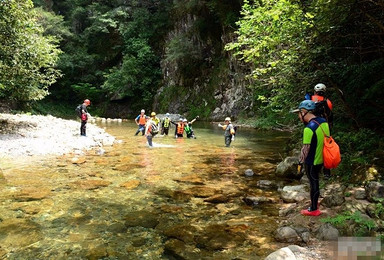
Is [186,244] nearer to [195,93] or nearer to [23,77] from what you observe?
[23,77]

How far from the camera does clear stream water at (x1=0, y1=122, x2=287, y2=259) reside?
416cm

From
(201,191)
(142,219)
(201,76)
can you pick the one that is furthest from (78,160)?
(201,76)

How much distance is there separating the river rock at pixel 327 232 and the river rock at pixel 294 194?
5.05 ft

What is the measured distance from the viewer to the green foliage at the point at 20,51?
12633 millimetres

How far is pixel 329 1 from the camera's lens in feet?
20.4

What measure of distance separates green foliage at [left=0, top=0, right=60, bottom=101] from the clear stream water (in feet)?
20.0

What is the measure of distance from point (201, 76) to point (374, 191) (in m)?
28.7

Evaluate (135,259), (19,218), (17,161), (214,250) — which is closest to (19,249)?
(19,218)

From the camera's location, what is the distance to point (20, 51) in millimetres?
13258

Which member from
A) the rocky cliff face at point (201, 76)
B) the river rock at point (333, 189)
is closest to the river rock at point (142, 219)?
the river rock at point (333, 189)

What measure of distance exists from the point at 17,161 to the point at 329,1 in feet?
31.4

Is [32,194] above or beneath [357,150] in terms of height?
beneath

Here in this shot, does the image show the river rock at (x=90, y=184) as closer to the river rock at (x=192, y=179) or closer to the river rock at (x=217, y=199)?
the river rock at (x=192, y=179)

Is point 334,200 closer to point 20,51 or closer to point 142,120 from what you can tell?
point 20,51
